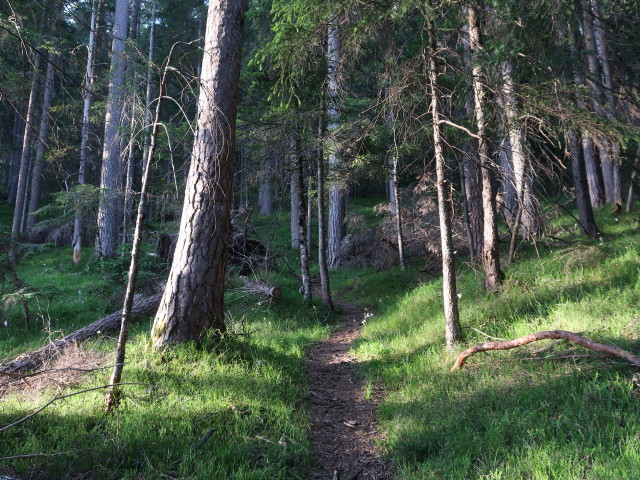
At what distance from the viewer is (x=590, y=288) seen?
6645 millimetres

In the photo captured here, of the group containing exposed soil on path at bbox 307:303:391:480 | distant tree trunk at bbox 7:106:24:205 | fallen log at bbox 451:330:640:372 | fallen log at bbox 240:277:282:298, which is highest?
distant tree trunk at bbox 7:106:24:205

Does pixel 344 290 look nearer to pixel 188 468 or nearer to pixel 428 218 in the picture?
pixel 428 218

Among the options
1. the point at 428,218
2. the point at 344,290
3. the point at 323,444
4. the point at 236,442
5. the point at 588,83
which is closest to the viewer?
the point at 236,442

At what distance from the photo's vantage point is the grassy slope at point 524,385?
3383 millimetres

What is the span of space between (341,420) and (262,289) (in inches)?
220

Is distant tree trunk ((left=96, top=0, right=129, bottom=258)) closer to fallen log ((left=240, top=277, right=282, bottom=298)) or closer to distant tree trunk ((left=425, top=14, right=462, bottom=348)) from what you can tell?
fallen log ((left=240, top=277, right=282, bottom=298))

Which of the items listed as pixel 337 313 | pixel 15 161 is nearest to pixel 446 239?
pixel 337 313

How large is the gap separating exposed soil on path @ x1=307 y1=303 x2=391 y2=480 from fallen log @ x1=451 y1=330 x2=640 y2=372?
1.30 meters

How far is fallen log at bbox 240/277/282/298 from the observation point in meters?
10.1

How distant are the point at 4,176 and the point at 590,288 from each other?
4727 centimetres

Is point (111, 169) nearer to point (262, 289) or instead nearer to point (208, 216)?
point (262, 289)

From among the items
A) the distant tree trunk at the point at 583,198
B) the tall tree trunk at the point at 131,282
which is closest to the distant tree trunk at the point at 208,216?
the tall tree trunk at the point at 131,282

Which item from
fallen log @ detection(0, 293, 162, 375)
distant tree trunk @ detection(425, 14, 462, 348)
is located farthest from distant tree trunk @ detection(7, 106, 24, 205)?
distant tree trunk @ detection(425, 14, 462, 348)

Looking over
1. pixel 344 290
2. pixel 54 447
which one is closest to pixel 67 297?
pixel 344 290
